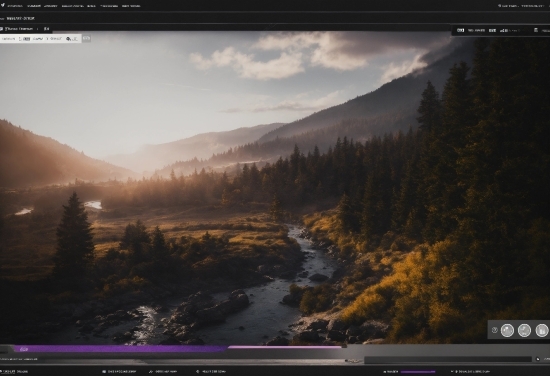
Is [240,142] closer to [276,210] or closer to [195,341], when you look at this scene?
[276,210]

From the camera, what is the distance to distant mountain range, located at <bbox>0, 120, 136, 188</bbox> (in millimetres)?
4566

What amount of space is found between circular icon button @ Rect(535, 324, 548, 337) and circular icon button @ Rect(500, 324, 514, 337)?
1.15 ft

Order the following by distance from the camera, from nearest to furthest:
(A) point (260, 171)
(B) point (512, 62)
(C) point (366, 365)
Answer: (C) point (366, 365), (B) point (512, 62), (A) point (260, 171)

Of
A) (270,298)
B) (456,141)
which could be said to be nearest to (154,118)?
(270,298)

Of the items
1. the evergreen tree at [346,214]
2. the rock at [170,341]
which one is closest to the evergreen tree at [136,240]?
the rock at [170,341]

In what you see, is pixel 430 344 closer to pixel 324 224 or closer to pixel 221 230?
pixel 324 224

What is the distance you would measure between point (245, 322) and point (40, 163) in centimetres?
396

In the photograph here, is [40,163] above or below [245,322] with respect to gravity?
above

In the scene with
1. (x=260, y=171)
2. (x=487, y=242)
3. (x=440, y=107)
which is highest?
(x=440, y=107)

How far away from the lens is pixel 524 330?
4297mm

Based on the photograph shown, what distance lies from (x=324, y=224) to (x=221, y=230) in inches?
67.9

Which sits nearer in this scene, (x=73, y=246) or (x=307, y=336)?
(x=307, y=336)

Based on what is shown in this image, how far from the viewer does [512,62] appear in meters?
4.71

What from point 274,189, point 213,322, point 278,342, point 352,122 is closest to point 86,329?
point 213,322
